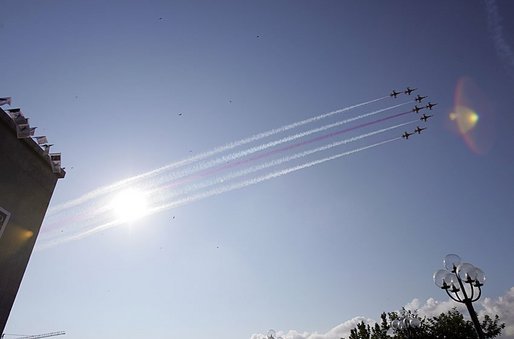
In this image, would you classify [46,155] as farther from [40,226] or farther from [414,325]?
[414,325]

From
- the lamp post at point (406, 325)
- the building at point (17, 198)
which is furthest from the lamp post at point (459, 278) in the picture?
the building at point (17, 198)

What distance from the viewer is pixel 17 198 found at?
14.2m

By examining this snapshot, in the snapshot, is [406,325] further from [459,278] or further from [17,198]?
[17,198]

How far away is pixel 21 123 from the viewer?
1449cm

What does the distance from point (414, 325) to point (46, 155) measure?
22689mm

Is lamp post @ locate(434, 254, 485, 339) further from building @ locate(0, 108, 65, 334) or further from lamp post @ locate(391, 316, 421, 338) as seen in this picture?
building @ locate(0, 108, 65, 334)

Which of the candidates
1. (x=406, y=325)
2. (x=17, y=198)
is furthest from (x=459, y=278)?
(x=17, y=198)

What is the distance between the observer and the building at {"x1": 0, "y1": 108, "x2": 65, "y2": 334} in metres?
13.4

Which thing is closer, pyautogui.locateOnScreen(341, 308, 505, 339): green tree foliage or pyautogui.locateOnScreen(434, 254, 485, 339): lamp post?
pyautogui.locateOnScreen(434, 254, 485, 339): lamp post

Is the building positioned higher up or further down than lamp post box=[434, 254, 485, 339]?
higher up

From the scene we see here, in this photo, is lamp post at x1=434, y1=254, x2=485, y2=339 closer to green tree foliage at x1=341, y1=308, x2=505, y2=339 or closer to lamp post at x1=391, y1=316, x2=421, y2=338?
lamp post at x1=391, y1=316, x2=421, y2=338

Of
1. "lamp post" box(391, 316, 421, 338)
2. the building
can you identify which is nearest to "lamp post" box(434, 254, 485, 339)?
"lamp post" box(391, 316, 421, 338)

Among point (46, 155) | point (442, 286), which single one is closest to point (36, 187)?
point (46, 155)

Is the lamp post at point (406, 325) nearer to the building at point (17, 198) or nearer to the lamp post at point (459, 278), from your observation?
the lamp post at point (459, 278)
